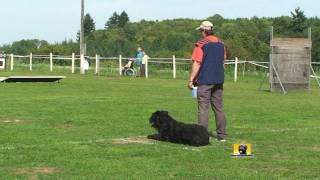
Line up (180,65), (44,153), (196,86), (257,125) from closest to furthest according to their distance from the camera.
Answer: (44,153), (196,86), (257,125), (180,65)

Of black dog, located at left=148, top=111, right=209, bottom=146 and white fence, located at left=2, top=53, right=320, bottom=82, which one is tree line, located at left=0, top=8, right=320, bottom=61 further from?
black dog, located at left=148, top=111, right=209, bottom=146

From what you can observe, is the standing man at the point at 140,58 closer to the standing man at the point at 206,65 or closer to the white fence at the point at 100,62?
the white fence at the point at 100,62

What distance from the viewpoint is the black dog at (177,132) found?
9930 millimetres

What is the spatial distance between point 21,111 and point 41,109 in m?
0.77

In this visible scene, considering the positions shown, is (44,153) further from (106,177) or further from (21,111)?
(21,111)

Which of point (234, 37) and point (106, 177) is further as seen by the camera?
point (234, 37)

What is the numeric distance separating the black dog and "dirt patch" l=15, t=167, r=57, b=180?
2.67 metres

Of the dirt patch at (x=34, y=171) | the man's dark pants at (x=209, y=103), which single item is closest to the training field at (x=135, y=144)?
the dirt patch at (x=34, y=171)

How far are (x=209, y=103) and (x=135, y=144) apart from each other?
4.67ft

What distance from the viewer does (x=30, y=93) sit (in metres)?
22.2

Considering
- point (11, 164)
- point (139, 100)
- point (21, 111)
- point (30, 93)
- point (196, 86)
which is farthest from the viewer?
point (30, 93)

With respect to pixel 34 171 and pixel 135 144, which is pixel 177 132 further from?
pixel 34 171

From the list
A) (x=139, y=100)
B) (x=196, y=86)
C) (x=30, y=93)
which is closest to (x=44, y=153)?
(x=196, y=86)

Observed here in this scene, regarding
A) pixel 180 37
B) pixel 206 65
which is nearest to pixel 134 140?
pixel 206 65
